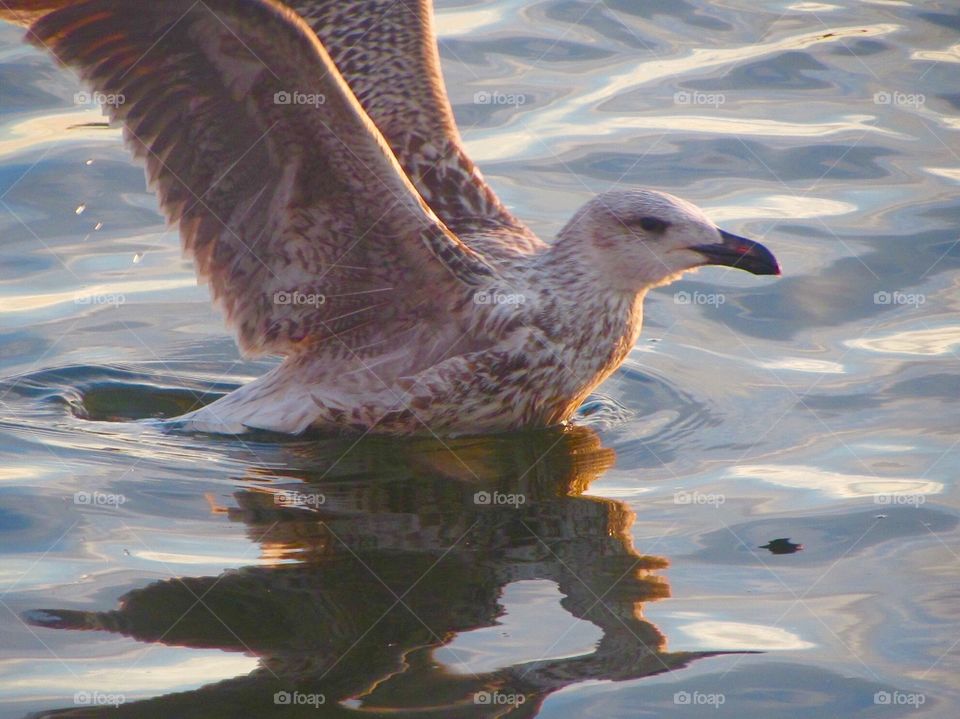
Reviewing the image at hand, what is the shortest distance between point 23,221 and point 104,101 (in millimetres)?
2813

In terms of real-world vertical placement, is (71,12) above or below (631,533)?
above

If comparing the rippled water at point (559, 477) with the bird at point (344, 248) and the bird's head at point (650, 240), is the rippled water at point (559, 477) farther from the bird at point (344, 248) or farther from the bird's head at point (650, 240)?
the bird's head at point (650, 240)

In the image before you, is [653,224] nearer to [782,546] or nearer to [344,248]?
[344,248]

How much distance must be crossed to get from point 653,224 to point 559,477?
1.20 meters

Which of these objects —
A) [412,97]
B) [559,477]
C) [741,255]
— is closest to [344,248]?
[559,477]

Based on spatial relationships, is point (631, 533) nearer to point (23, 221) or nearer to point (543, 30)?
point (23, 221)

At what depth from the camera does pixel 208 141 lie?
601 cm

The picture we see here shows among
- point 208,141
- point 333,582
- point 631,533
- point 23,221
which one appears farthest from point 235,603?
point 23,221

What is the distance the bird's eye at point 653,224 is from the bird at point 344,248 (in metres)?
0.01

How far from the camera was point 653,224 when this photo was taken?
21.6 ft

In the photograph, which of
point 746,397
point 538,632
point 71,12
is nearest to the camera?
point 538,632

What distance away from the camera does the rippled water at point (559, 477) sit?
183 inches

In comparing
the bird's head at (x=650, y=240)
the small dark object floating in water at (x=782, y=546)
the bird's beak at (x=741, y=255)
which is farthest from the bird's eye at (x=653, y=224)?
the small dark object floating in water at (x=782, y=546)

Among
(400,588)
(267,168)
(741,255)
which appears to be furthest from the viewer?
(741,255)
